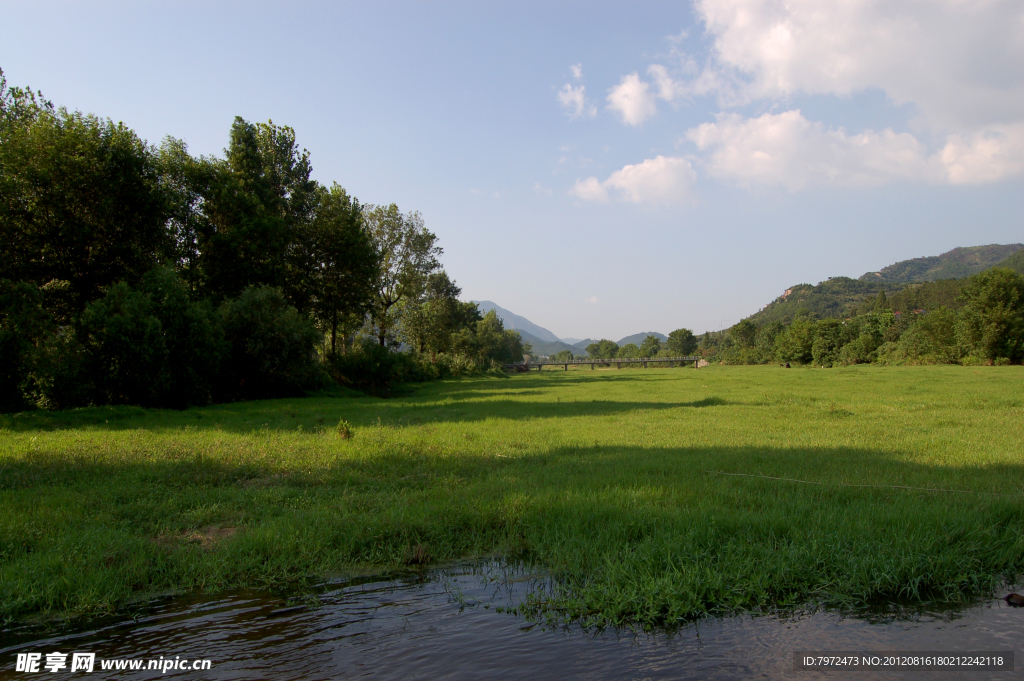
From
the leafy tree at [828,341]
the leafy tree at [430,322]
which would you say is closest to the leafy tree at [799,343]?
the leafy tree at [828,341]

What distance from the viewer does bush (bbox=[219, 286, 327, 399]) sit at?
30516 mm

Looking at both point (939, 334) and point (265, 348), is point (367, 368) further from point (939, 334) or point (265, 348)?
point (939, 334)

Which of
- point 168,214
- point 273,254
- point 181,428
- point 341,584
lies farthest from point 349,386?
point 341,584

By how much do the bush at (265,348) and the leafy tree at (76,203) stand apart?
512 cm

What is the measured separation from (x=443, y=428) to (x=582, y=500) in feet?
32.1

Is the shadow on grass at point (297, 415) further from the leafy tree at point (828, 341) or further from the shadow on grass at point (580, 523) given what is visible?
the leafy tree at point (828, 341)

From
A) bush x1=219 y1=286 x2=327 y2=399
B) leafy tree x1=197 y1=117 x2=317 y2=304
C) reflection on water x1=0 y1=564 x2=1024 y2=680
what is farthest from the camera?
leafy tree x1=197 y1=117 x2=317 y2=304

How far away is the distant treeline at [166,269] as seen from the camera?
21.8 metres

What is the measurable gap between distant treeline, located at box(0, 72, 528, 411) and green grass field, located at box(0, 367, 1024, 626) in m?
7.93

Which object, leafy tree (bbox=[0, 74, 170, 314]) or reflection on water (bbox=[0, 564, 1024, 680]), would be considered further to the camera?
leafy tree (bbox=[0, 74, 170, 314])

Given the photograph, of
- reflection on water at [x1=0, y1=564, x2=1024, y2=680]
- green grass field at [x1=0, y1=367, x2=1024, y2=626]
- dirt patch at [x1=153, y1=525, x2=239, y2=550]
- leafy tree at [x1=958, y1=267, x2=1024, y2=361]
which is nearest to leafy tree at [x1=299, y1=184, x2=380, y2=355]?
green grass field at [x1=0, y1=367, x2=1024, y2=626]

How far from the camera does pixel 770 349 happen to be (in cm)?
13975

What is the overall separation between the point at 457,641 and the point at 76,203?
3093 cm

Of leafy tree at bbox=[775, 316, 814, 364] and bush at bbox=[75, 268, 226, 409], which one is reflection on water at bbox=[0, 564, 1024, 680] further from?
leafy tree at bbox=[775, 316, 814, 364]
